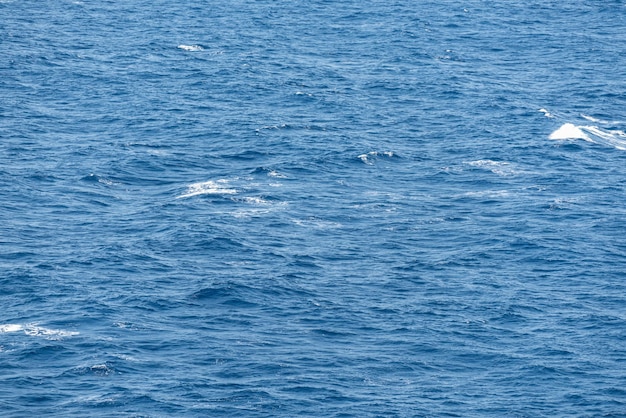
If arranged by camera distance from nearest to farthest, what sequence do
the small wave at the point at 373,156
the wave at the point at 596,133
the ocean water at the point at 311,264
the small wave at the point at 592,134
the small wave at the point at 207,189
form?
the ocean water at the point at 311,264 < the small wave at the point at 207,189 < the small wave at the point at 373,156 < the small wave at the point at 592,134 < the wave at the point at 596,133

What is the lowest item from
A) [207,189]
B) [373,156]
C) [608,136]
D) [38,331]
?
[38,331]

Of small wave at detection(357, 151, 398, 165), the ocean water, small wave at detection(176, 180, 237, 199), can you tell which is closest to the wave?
the ocean water

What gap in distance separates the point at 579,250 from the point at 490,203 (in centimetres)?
1727

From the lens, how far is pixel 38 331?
134 m

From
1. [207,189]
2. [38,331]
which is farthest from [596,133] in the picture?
[38,331]

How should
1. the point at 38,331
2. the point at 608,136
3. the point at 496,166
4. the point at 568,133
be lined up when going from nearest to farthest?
1. the point at 38,331
2. the point at 496,166
3. the point at 608,136
4. the point at 568,133

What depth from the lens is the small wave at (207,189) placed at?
169m

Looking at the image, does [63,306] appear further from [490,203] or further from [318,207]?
[490,203]

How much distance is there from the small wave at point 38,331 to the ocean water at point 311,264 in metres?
0.27

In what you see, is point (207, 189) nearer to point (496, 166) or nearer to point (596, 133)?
point (496, 166)

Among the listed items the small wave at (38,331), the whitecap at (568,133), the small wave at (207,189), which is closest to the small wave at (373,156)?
the small wave at (207,189)

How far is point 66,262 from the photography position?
488 ft

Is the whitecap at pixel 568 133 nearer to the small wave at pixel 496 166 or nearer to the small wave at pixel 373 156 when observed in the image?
the small wave at pixel 496 166

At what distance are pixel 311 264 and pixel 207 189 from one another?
2576 cm
